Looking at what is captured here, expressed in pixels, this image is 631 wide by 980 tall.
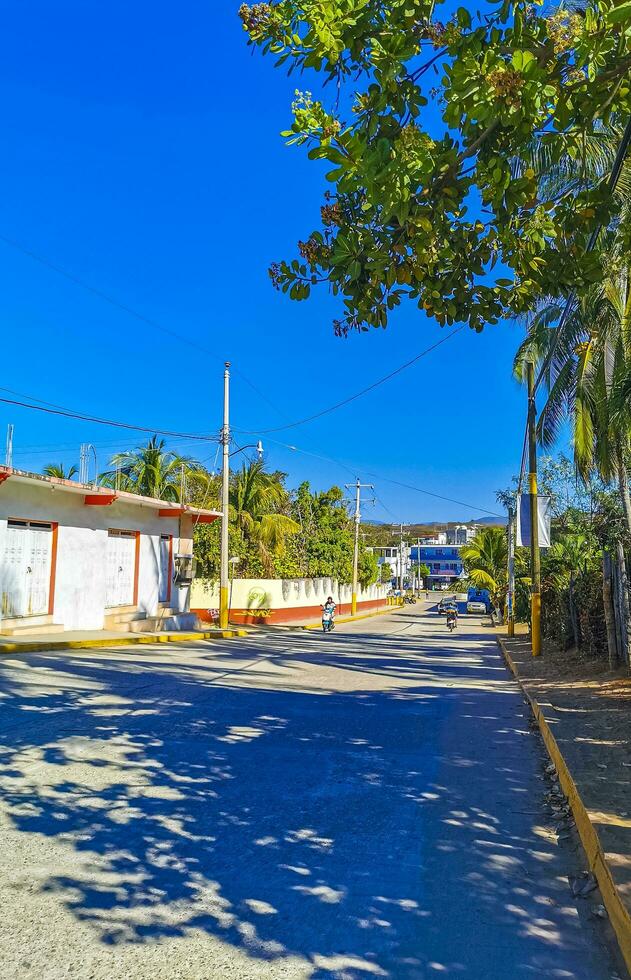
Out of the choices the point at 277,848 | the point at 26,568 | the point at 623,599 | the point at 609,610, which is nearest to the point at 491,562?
the point at 26,568

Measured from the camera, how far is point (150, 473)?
37.5 metres

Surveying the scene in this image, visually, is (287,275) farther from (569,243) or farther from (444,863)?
(444,863)

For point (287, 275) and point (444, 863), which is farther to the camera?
point (287, 275)

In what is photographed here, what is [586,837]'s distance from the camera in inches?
206

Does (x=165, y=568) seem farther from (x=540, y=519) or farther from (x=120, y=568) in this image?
(x=540, y=519)

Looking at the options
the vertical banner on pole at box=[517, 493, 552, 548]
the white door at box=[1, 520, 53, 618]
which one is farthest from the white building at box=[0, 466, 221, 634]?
the vertical banner on pole at box=[517, 493, 552, 548]

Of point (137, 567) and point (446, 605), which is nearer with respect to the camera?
point (137, 567)

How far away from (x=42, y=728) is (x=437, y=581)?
136 metres

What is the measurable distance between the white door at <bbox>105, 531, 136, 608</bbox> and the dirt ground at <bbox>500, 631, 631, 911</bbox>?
43.2ft

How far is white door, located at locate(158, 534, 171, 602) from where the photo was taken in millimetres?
27766

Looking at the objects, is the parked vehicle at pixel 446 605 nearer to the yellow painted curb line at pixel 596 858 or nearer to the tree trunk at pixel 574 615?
the tree trunk at pixel 574 615

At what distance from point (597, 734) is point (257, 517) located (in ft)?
101

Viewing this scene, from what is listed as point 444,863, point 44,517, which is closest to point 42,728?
point 444,863

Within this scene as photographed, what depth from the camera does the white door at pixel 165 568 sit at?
27766mm
